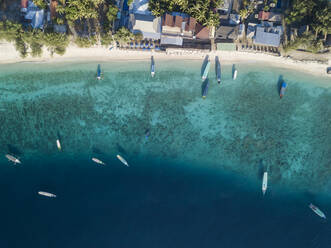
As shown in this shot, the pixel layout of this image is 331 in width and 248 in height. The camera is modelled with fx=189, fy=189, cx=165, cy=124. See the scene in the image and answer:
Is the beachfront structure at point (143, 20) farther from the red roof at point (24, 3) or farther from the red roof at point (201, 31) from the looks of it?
the red roof at point (24, 3)

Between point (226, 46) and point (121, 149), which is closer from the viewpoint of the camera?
point (226, 46)

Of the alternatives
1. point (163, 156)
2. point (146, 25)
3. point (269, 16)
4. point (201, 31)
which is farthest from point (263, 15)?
point (163, 156)

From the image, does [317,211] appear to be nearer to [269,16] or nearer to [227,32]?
[269,16]

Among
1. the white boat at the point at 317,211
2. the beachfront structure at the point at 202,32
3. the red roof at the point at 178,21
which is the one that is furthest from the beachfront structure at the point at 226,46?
the white boat at the point at 317,211

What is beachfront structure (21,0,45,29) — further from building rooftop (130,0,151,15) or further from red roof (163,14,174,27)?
red roof (163,14,174,27)

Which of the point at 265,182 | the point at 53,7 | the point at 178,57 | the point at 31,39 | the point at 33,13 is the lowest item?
the point at 265,182

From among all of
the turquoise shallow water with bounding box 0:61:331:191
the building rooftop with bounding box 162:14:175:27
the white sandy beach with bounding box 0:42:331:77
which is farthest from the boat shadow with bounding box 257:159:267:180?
the building rooftop with bounding box 162:14:175:27

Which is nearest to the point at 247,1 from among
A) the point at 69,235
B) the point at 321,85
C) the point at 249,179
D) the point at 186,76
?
the point at 186,76
